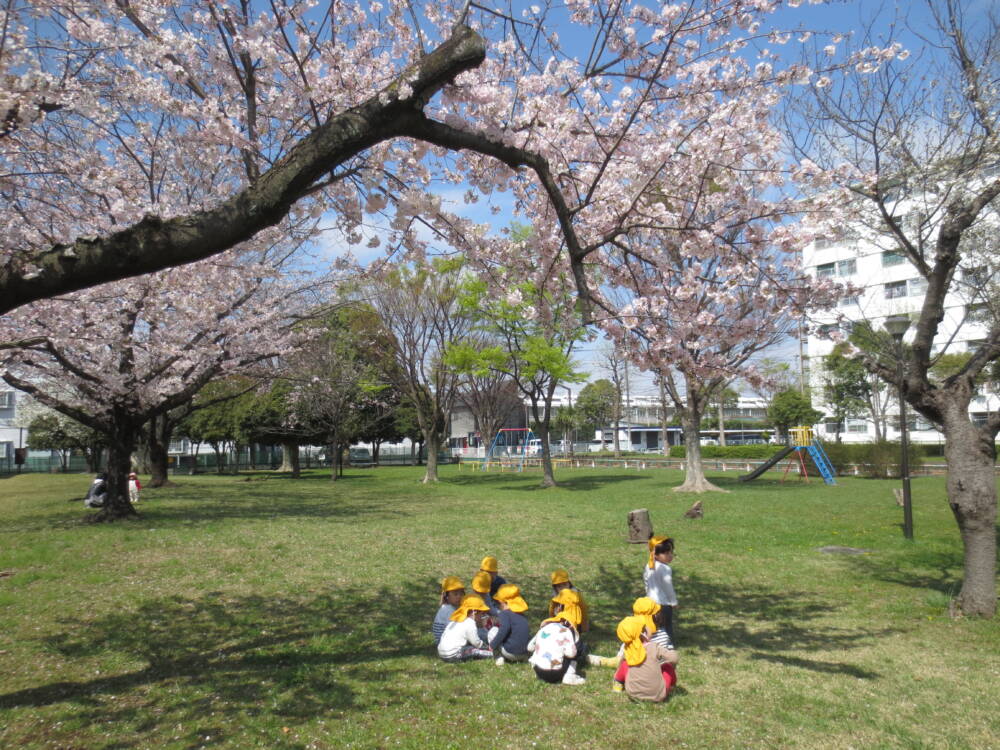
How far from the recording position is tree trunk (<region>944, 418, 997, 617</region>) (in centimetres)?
630

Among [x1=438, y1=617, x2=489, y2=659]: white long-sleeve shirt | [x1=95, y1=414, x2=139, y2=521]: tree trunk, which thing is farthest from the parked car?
[x1=438, y1=617, x2=489, y2=659]: white long-sleeve shirt

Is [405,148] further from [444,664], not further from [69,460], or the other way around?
[69,460]

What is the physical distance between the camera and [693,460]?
70.5 ft

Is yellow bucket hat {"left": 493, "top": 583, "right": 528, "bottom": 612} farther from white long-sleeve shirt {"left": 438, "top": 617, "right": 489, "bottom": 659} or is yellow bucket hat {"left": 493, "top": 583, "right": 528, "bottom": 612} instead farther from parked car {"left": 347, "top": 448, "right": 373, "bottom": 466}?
parked car {"left": 347, "top": 448, "right": 373, "bottom": 466}

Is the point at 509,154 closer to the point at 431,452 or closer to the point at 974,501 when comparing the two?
the point at 974,501

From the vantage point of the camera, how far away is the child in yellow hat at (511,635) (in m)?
5.19

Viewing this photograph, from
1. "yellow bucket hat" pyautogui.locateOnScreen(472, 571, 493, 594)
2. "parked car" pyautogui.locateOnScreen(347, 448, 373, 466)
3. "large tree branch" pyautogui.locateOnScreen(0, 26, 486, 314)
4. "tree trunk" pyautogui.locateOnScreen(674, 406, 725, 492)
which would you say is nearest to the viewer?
"large tree branch" pyautogui.locateOnScreen(0, 26, 486, 314)

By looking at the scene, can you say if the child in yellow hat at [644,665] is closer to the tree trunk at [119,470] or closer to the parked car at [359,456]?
the tree trunk at [119,470]

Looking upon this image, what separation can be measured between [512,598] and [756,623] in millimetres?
2839

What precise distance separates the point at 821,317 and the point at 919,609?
146 inches

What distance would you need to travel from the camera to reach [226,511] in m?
16.3

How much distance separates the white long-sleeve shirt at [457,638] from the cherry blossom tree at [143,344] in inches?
316

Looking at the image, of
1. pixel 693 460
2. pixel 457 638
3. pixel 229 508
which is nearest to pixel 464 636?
pixel 457 638

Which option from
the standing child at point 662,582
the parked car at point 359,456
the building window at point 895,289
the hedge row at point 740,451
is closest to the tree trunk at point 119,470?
the standing child at point 662,582
